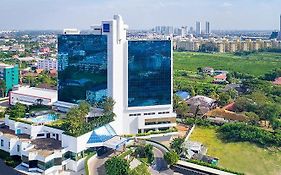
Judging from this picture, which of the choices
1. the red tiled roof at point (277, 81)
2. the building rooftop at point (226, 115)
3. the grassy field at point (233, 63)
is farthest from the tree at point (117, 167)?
the grassy field at point (233, 63)

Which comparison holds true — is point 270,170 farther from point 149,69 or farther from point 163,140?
point 149,69

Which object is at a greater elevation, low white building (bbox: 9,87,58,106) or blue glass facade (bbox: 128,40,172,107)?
blue glass facade (bbox: 128,40,172,107)

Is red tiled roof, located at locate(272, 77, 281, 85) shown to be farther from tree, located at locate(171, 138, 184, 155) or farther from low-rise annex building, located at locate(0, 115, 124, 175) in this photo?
low-rise annex building, located at locate(0, 115, 124, 175)

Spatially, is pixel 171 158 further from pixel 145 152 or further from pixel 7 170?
pixel 7 170

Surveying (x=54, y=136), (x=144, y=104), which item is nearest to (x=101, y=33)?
(x=144, y=104)

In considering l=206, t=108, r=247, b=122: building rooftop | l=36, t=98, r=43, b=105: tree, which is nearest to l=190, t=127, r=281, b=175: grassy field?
l=206, t=108, r=247, b=122: building rooftop

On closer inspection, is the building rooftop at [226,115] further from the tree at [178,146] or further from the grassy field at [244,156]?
the tree at [178,146]

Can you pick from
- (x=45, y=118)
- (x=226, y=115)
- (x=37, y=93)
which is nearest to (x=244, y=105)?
(x=226, y=115)
